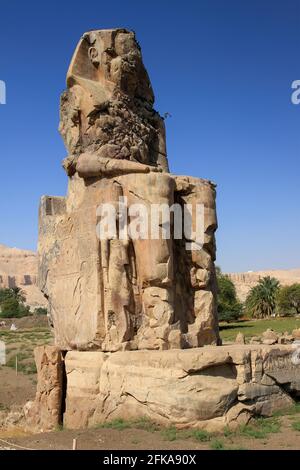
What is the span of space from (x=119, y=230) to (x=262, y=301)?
127 ft

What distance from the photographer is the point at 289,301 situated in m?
46.6

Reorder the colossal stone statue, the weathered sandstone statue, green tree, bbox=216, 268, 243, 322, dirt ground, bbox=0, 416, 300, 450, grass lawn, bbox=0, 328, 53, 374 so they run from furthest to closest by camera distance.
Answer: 1. green tree, bbox=216, 268, 243, 322
2. grass lawn, bbox=0, 328, 53, 374
3. the colossal stone statue
4. the weathered sandstone statue
5. dirt ground, bbox=0, 416, 300, 450

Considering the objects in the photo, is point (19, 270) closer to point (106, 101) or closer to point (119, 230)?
point (106, 101)

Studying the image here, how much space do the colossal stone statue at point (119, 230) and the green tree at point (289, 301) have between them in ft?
127

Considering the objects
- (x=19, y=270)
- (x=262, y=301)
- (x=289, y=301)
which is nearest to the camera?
(x=262, y=301)

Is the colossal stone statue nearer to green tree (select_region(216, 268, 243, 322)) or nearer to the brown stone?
the brown stone

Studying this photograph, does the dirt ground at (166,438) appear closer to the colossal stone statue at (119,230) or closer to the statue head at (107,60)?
the colossal stone statue at (119,230)

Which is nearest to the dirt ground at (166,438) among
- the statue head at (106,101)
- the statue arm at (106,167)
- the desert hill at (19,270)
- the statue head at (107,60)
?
the statue arm at (106,167)

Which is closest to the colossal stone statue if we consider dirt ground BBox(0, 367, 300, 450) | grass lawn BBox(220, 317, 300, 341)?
dirt ground BBox(0, 367, 300, 450)

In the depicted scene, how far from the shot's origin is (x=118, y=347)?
7.70 metres

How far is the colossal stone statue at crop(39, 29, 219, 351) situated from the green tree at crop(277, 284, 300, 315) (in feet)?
127

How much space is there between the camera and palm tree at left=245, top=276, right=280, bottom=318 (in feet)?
148

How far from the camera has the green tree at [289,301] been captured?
46.2 metres

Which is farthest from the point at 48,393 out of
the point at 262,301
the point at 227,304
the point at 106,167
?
the point at 262,301
